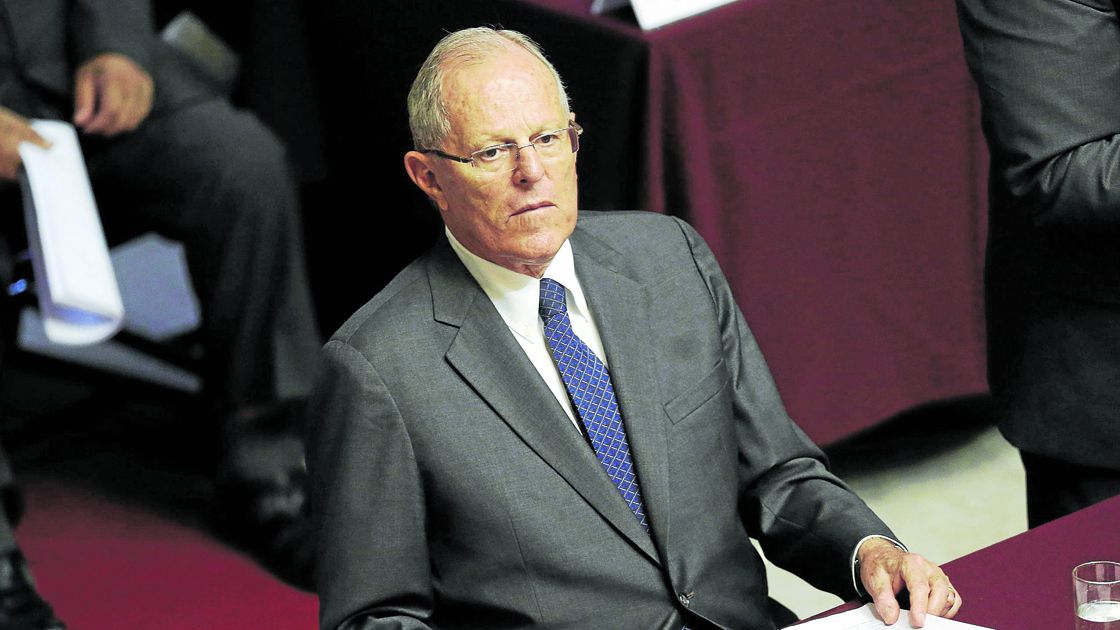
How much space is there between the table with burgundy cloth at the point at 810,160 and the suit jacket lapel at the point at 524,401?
1.13 meters

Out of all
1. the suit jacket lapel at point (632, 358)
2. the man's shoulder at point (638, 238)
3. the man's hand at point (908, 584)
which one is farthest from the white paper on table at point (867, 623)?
the man's shoulder at point (638, 238)

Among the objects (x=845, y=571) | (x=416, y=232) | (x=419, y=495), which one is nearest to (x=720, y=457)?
(x=845, y=571)

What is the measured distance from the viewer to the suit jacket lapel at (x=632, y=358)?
1620mm

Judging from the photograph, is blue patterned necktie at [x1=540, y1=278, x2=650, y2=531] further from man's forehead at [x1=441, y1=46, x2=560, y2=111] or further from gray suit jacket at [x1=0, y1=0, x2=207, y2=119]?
gray suit jacket at [x1=0, y1=0, x2=207, y2=119]

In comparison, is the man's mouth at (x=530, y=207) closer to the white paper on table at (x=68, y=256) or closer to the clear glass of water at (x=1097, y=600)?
the clear glass of water at (x=1097, y=600)

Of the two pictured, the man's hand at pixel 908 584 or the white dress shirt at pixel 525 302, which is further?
the white dress shirt at pixel 525 302

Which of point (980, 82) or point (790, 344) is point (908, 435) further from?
point (980, 82)

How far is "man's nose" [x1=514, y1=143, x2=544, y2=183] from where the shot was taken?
5.07 feet

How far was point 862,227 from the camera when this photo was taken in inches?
115

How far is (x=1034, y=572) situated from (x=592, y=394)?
48 cm

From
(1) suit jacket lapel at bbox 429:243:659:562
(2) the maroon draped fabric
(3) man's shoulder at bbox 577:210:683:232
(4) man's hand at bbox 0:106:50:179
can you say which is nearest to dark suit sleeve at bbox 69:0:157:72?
(4) man's hand at bbox 0:106:50:179

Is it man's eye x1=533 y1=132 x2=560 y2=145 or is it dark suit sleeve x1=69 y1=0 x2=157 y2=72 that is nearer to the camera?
man's eye x1=533 y1=132 x2=560 y2=145

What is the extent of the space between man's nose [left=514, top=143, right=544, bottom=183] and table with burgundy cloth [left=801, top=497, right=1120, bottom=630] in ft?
1.71

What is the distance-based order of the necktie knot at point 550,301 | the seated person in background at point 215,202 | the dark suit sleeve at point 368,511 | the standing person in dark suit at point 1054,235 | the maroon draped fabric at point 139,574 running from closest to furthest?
the dark suit sleeve at point 368,511, the necktie knot at point 550,301, the standing person in dark suit at point 1054,235, the maroon draped fabric at point 139,574, the seated person in background at point 215,202
